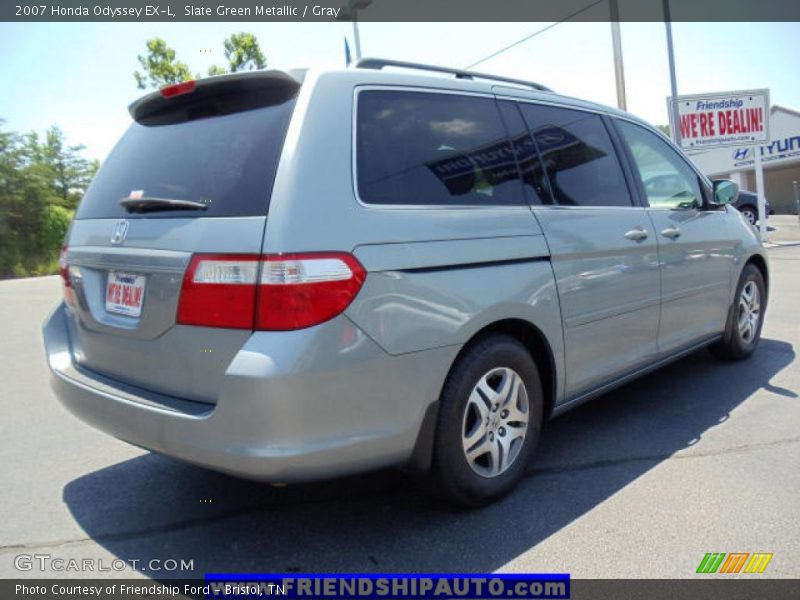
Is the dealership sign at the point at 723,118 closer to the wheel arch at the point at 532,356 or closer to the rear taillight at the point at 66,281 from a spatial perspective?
the wheel arch at the point at 532,356

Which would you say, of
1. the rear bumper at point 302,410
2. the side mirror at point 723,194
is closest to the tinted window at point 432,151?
the rear bumper at point 302,410

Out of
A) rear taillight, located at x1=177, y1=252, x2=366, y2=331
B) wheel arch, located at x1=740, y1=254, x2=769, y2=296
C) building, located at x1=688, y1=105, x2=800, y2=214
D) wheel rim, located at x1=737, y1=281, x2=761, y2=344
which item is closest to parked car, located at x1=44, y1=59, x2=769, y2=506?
rear taillight, located at x1=177, y1=252, x2=366, y2=331

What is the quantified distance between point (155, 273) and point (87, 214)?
84cm

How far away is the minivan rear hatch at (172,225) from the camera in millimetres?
2248

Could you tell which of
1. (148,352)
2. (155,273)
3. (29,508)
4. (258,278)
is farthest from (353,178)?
(29,508)

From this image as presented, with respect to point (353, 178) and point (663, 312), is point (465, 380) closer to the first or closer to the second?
point (353, 178)

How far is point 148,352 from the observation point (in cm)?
244

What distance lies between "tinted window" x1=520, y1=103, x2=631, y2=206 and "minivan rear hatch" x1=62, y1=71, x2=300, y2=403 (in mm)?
1469

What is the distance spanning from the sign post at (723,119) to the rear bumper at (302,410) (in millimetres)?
15828

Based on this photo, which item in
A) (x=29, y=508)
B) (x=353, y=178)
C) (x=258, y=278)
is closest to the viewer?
(x=258, y=278)

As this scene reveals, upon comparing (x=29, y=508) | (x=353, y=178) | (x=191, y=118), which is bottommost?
(x=29, y=508)

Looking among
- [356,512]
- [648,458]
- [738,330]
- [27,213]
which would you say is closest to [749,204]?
[738,330]

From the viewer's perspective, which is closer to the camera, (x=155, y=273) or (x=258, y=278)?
(x=258, y=278)

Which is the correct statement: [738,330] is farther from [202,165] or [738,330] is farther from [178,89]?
[178,89]
